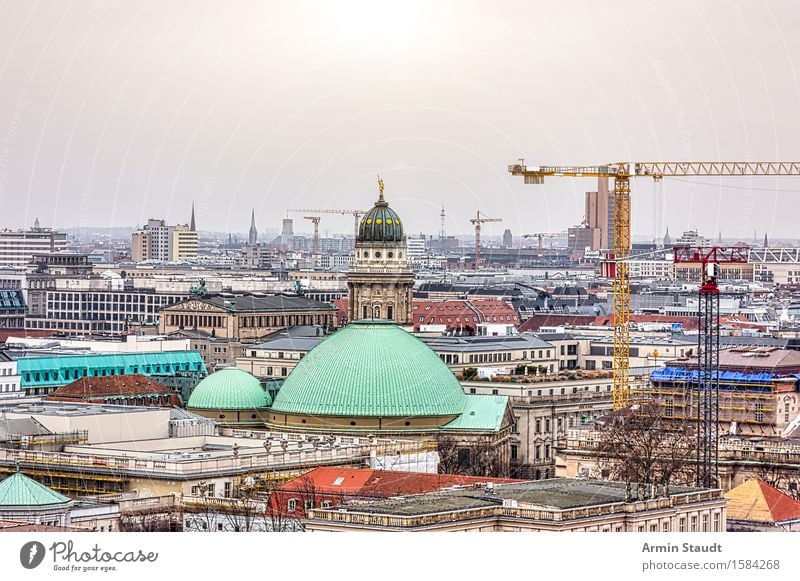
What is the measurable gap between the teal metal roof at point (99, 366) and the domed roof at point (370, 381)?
1266cm

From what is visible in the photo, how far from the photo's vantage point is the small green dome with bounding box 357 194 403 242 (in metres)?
103

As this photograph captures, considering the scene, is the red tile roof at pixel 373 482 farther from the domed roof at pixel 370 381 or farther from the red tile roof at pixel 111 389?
the red tile roof at pixel 111 389

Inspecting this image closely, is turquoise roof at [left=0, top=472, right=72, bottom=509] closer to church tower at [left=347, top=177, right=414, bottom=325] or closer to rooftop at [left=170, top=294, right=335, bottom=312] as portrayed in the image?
church tower at [left=347, top=177, right=414, bottom=325]

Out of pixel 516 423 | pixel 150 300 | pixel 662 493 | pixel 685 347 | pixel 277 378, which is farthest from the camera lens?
pixel 150 300

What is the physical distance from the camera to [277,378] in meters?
97.0

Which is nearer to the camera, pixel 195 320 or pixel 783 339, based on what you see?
pixel 783 339

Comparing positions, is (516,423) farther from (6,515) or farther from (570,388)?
(6,515)

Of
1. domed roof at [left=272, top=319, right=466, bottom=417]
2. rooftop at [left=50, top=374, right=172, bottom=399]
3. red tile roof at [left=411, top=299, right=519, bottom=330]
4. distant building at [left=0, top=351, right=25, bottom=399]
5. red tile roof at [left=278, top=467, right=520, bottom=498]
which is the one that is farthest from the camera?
red tile roof at [left=411, top=299, right=519, bottom=330]

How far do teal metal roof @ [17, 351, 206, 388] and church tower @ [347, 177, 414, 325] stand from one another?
6.55 meters

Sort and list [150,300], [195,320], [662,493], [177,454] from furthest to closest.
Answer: [150,300] < [195,320] < [177,454] < [662,493]

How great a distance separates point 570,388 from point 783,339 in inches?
580

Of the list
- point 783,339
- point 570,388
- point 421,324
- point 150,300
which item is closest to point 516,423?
point 570,388

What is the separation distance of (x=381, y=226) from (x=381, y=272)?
1.81m

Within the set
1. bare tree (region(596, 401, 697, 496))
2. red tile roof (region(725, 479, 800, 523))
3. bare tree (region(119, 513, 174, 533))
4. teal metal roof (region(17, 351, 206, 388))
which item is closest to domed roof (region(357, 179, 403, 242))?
teal metal roof (region(17, 351, 206, 388))
